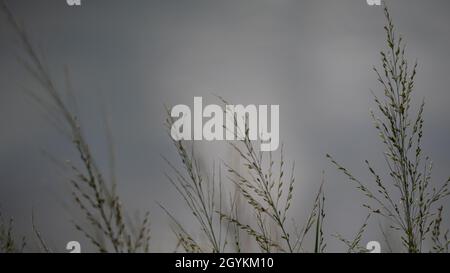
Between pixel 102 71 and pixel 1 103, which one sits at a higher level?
pixel 102 71

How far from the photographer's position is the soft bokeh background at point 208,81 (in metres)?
1.48

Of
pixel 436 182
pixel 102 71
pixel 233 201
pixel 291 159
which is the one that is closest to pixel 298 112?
pixel 291 159

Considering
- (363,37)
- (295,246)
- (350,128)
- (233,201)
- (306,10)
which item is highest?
(306,10)

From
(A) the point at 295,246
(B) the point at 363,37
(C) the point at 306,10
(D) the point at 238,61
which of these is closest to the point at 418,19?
(B) the point at 363,37

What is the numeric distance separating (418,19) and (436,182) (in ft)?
1.94

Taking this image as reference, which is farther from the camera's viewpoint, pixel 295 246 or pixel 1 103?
pixel 1 103

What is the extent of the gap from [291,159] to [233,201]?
0.85 feet

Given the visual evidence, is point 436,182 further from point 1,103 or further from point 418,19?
point 1,103

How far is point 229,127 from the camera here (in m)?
1.48

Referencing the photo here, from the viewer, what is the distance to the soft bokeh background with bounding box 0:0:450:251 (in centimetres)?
148

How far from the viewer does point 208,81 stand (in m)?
1.53

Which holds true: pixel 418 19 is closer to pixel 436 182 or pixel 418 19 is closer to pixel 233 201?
pixel 436 182

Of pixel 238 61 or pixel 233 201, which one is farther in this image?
pixel 238 61

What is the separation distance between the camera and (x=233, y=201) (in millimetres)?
1425
